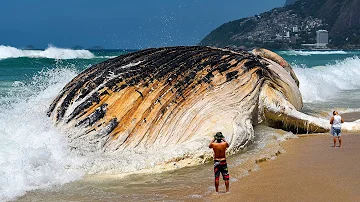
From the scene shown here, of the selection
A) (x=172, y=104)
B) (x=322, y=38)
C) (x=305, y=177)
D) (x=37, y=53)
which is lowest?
(x=305, y=177)

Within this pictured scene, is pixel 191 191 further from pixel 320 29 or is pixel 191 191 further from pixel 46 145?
pixel 320 29

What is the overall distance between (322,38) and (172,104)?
4934 inches

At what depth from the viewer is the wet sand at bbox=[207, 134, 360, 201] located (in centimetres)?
516

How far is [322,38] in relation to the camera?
412 feet

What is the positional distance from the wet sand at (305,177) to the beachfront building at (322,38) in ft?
384

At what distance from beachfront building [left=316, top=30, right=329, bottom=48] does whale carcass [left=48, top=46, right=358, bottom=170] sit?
116 meters

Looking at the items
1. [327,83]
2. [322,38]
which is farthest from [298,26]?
[327,83]

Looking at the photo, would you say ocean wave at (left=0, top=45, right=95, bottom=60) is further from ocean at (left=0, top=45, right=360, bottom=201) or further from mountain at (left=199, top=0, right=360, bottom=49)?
mountain at (left=199, top=0, right=360, bottom=49)

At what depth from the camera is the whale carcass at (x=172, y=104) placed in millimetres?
6529

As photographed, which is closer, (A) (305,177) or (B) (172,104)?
(A) (305,177)

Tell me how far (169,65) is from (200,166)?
73.0 inches

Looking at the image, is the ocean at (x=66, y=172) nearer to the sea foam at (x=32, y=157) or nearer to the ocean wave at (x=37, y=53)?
the sea foam at (x=32, y=157)

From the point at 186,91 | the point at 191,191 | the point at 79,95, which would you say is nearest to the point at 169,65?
the point at 186,91

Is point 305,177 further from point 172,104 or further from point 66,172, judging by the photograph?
point 66,172
